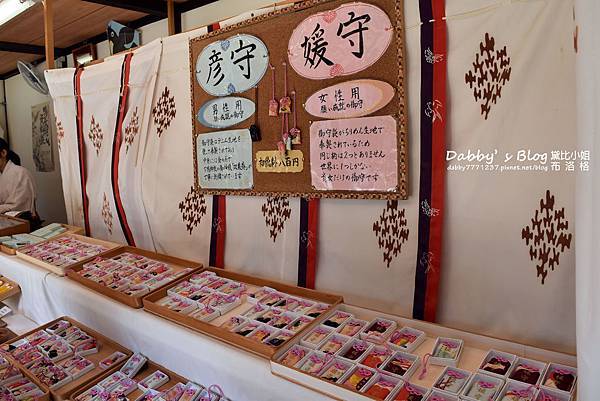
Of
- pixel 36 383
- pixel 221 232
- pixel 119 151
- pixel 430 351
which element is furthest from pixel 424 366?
pixel 119 151

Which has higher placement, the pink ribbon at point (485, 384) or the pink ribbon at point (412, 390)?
the pink ribbon at point (485, 384)

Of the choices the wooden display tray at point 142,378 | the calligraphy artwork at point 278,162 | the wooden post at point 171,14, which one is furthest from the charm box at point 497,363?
the wooden post at point 171,14

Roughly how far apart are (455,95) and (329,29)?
51 centimetres

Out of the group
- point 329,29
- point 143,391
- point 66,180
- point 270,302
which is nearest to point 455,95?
point 329,29

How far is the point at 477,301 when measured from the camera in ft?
4.36

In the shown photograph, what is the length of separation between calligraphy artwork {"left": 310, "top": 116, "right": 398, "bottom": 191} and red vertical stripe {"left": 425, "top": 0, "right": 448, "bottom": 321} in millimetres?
131

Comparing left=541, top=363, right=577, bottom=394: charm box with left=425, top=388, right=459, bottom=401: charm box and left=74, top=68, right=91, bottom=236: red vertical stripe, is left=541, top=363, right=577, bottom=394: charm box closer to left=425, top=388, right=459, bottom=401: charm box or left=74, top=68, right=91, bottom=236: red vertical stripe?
left=425, top=388, right=459, bottom=401: charm box

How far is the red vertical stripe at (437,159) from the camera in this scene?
1.29 meters

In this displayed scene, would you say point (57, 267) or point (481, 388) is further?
point (57, 267)

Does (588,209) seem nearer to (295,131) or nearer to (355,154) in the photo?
(355,154)

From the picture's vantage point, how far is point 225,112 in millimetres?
1865

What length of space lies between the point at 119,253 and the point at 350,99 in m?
1.62

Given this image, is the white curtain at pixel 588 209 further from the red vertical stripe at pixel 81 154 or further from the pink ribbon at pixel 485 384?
the red vertical stripe at pixel 81 154

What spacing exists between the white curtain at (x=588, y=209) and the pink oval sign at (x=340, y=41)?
2.54 ft
